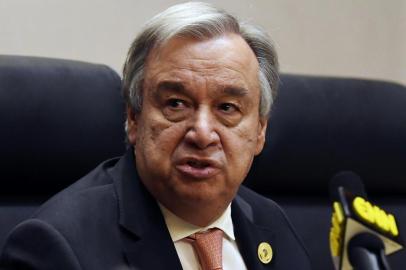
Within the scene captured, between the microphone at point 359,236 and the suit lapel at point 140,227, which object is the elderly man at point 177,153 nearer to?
the suit lapel at point 140,227

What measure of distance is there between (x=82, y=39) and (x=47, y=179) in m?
0.49

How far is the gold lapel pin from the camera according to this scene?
152cm

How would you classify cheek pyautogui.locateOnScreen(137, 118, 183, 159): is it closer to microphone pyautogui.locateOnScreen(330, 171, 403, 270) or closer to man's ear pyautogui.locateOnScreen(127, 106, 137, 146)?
man's ear pyautogui.locateOnScreen(127, 106, 137, 146)

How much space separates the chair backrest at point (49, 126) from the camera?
1526 millimetres

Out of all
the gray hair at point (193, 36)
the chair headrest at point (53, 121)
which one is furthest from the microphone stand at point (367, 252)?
the chair headrest at point (53, 121)

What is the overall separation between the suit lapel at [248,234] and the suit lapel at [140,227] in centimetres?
20

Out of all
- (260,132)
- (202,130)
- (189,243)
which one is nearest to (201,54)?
(202,130)

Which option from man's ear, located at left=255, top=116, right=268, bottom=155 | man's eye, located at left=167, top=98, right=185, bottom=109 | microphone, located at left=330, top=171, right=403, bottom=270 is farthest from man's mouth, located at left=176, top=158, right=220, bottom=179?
microphone, located at left=330, top=171, right=403, bottom=270

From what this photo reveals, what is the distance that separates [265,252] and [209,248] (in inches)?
7.0

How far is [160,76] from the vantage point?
4.50 ft

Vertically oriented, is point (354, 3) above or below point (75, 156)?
above

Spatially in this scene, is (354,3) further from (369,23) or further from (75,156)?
(75,156)

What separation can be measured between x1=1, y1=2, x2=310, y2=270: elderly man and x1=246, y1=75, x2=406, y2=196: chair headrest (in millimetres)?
430

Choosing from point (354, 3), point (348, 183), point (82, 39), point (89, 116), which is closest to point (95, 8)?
point (82, 39)
